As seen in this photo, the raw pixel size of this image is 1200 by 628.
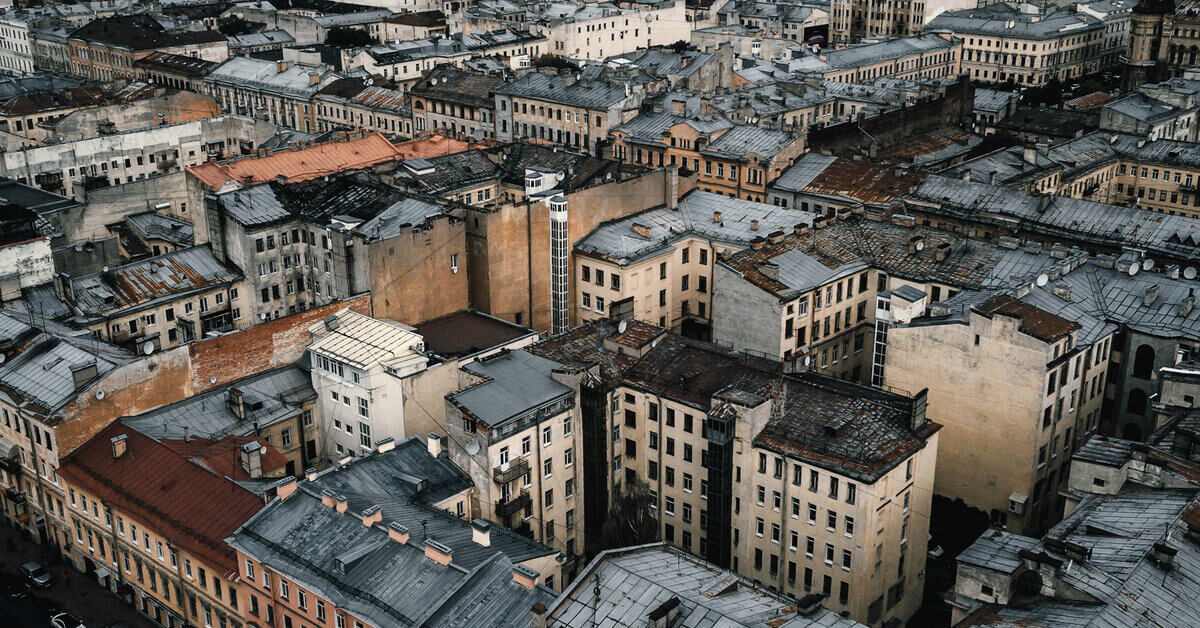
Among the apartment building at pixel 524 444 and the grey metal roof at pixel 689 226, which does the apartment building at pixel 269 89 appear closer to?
the grey metal roof at pixel 689 226

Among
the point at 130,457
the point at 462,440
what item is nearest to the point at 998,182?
the point at 462,440

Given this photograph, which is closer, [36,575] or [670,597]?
[670,597]

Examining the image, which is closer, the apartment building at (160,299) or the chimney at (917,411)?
the chimney at (917,411)

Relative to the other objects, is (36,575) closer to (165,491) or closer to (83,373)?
(83,373)

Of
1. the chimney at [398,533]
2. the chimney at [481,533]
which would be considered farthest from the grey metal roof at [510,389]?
the chimney at [398,533]

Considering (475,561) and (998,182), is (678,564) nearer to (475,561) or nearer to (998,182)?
(475,561)

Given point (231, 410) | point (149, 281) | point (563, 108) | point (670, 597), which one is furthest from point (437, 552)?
point (563, 108)
